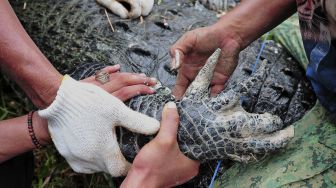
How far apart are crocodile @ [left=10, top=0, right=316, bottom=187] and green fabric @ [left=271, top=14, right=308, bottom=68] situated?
49 mm

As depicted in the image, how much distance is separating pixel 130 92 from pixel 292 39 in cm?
116

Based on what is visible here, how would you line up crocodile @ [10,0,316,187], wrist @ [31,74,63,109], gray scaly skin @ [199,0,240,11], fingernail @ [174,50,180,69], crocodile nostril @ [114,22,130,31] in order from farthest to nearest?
gray scaly skin @ [199,0,240,11]
crocodile nostril @ [114,22,130,31]
crocodile @ [10,0,316,187]
fingernail @ [174,50,180,69]
wrist @ [31,74,63,109]

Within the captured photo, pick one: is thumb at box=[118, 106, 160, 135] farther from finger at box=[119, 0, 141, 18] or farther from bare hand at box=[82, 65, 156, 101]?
finger at box=[119, 0, 141, 18]

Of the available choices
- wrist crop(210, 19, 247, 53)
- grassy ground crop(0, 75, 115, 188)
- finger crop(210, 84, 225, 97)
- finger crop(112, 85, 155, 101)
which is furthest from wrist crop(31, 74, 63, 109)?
grassy ground crop(0, 75, 115, 188)

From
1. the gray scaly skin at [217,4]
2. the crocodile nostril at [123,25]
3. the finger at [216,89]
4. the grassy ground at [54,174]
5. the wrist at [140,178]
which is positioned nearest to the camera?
the wrist at [140,178]

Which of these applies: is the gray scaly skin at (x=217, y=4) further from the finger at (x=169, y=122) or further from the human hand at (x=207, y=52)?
the finger at (x=169, y=122)

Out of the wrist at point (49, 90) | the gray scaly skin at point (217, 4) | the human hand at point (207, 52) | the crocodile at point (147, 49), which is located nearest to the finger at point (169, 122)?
the crocodile at point (147, 49)

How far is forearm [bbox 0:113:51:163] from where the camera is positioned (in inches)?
95.8

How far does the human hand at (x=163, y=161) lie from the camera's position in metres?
2.06

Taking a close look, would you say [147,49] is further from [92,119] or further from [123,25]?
[92,119]

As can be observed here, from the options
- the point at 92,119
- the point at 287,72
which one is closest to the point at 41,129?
the point at 92,119

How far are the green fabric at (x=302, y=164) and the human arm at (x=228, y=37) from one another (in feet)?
1.44

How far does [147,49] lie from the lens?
9.39 feet

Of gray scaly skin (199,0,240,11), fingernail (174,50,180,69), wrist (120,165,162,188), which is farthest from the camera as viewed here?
gray scaly skin (199,0,240,11)
